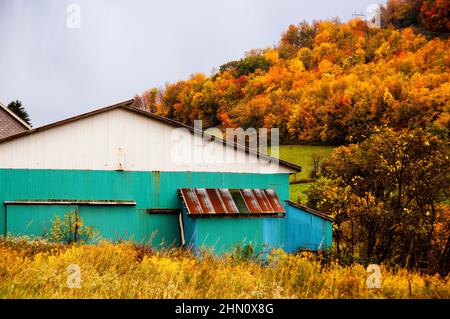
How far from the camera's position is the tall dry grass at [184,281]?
280 inches

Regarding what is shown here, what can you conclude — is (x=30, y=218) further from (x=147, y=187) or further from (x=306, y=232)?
(x=306, y=232)

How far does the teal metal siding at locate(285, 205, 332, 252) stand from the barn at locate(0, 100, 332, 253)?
34mm

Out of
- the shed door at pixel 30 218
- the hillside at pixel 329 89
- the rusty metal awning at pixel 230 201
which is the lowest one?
the shed door at pixel 30 218

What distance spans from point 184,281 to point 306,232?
27.9 feet

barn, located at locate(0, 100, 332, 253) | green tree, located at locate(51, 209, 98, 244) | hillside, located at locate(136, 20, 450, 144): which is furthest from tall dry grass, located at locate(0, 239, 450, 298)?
hillside, located at locate(136, 20, 450, 144)

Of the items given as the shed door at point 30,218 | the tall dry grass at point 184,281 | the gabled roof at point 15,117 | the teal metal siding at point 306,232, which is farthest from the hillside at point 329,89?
the tall dry grass at point 184,281

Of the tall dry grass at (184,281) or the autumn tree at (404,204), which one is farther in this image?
the autumn tree at (404,204)

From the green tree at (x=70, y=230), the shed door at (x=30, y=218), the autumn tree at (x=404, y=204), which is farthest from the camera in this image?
the autumn tree at (x=404, y=204)

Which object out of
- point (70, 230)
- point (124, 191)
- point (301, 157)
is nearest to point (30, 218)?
point (70, 230)

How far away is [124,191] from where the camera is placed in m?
15.2

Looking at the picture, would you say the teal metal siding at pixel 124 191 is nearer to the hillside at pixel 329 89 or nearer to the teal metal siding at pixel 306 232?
the teal metal siding at pixel 306 232

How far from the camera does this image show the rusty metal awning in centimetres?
1465

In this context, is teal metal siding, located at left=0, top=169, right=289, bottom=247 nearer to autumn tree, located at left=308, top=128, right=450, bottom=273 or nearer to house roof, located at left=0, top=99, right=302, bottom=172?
house roof, located at left=0, top=99, right=302, bottom=172

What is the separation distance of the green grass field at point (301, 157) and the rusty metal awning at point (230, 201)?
99.1 feet
